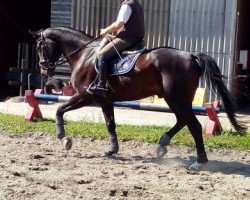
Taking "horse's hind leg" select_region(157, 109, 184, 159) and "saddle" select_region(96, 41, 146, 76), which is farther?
"horse's hind leg" select_region(157, 109, 184, 159)

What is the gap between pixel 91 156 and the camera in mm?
10258

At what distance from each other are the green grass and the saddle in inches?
72.4

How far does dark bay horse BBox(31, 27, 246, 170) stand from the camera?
951 cm

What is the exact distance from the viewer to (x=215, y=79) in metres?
9.73

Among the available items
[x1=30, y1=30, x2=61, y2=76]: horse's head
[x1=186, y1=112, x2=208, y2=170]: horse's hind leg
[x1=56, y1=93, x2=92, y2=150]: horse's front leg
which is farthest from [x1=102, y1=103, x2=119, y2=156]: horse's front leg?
[x1=186, y1=112, x2=208, y2=170]: horse's hind leg

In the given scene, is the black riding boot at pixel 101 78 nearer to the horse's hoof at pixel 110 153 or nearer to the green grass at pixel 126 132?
the horse's hoof at pixel 110 153

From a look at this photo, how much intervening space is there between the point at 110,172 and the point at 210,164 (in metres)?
1.74

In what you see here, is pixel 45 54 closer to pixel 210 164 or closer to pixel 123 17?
pixel 123 17

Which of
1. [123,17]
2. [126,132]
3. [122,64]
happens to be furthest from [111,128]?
[123,17]

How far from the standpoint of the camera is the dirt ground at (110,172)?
753 centimetres

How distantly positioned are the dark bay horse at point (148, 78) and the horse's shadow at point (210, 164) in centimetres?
15

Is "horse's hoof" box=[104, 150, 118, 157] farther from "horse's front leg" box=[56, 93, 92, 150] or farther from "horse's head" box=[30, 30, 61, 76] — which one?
"horse's head" box=[30, 30, 61, 76]

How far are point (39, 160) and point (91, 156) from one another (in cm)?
95

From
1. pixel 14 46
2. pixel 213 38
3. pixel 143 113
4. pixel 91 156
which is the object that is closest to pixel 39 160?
pixel 91 156
